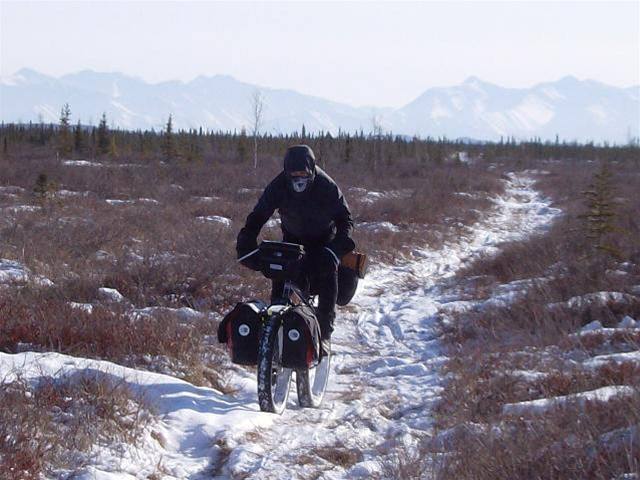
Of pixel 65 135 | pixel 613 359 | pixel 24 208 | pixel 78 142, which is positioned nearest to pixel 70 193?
pixel 24 208

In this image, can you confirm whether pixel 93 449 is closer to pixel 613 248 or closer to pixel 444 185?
pixel 613 248

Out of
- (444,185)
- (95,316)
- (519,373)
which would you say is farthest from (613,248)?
(444,185)

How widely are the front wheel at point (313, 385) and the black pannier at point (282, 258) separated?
0.69m

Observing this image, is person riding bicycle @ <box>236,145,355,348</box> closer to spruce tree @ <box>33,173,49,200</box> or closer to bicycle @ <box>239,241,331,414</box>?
bicycle @ <box>239,241,331,414</box>

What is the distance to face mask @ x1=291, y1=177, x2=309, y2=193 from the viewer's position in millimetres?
5133

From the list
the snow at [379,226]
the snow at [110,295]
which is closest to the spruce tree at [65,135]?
the snow at [379,226]

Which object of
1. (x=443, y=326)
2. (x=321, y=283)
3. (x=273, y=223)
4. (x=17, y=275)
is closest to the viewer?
(x=321, y=283)

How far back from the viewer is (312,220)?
533 cm

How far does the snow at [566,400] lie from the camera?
4136 millimetres

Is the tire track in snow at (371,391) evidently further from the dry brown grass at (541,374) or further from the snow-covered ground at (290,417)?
the dry brown grass at (541,374)

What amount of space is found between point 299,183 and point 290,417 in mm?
1661

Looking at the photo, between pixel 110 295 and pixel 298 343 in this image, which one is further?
pixel 110 295

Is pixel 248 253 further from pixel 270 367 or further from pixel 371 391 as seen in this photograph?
pixel 371 391

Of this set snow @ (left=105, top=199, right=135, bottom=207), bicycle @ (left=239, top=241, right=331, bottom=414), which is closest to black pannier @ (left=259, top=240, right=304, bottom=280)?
bicycle @ (left=239, top=241, right=331, bottom=414)
